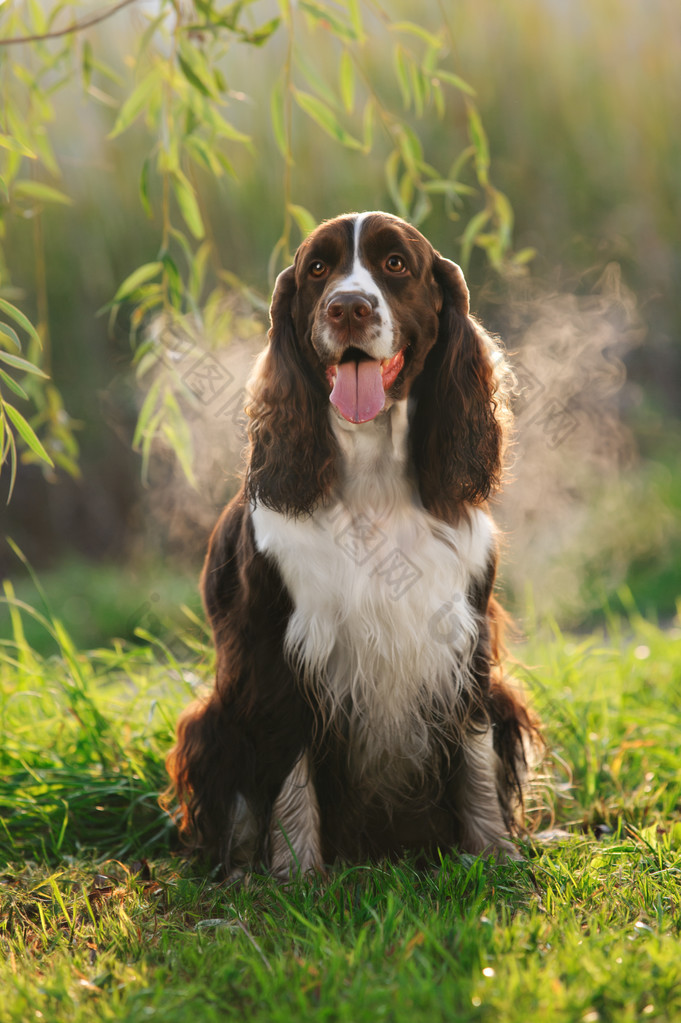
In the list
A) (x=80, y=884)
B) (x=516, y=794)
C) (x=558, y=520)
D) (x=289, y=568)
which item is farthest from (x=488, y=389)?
(x=558, y=520)

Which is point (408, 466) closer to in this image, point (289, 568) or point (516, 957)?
point (289, 568)

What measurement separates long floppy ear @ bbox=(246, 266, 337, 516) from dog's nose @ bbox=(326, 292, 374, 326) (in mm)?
284

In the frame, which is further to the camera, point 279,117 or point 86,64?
point 86,64

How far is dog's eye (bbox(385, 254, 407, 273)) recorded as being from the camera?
280 cm

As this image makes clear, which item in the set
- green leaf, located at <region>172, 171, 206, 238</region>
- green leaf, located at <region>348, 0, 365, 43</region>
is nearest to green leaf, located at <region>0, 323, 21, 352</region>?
green leaf, located at <region>172, 171, 206, 238</region>

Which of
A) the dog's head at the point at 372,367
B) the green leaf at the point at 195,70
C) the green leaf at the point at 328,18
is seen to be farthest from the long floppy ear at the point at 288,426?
the green leaf at the point at 328,18

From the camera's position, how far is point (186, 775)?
311cm

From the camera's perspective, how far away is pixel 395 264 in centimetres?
280

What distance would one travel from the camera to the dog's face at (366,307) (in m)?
2.67

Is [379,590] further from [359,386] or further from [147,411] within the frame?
[147,411]

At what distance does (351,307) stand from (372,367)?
19cm

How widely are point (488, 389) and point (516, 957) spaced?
1581 millimetres

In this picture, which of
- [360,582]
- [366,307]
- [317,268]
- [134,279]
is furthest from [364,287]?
[134,279]

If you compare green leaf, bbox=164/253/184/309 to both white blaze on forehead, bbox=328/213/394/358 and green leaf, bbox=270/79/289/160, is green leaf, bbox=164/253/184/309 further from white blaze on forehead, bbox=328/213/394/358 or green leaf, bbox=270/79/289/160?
white blaze on forehead, bbox=328/213/394/358
